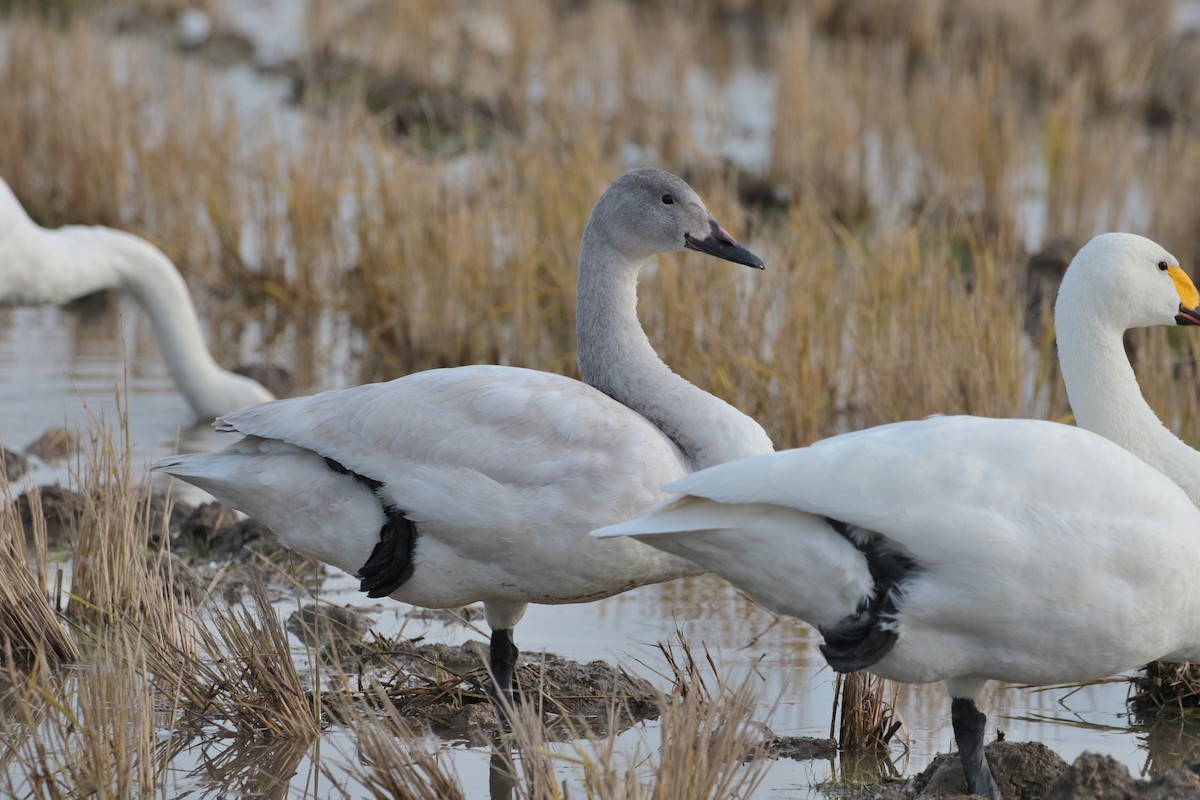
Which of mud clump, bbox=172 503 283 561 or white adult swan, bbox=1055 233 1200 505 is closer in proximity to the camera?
white adult swan, bbox=1055 233 1200 505

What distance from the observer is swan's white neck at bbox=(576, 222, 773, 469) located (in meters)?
4.59

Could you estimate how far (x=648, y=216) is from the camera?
5121 millimetres

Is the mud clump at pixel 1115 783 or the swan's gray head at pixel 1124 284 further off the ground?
the swan's gray head at pixel 1124 284

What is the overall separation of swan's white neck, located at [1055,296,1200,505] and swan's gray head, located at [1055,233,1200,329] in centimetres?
2

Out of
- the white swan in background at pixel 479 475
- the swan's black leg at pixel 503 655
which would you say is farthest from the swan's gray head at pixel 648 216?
the swan's black leg at pixel 503 655

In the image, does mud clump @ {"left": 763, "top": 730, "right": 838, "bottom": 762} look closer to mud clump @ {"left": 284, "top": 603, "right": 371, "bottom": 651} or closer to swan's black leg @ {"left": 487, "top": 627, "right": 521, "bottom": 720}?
swan's black leg @ {"left": 487, "top": 627, "right": 521, "bottom": 720}

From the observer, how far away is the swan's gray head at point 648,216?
5.12 metres

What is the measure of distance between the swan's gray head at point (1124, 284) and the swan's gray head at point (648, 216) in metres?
0.97

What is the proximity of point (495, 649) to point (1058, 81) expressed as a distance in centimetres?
1421

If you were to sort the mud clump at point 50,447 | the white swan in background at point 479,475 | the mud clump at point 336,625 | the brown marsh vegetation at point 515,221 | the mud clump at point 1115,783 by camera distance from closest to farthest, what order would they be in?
the mud clump at point 1115,783 → the white swan in background at point 479,475 → the brown marsh vegetation at point 515,221 → the mud clump at point 336,625 → the mud clump at point 50,447

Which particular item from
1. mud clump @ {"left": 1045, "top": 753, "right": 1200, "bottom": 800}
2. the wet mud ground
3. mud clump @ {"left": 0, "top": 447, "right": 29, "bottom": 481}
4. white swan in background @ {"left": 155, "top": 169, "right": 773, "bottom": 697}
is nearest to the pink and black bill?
white swan in background @ {"left": 155, "top": 169, "right": 773, "bottom": 697}

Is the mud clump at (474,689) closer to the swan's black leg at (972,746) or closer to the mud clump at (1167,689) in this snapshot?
the swan's black leg at (972,746)

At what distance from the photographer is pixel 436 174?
9.77 m

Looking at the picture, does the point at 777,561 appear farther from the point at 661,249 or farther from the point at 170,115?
the point at 170,115
